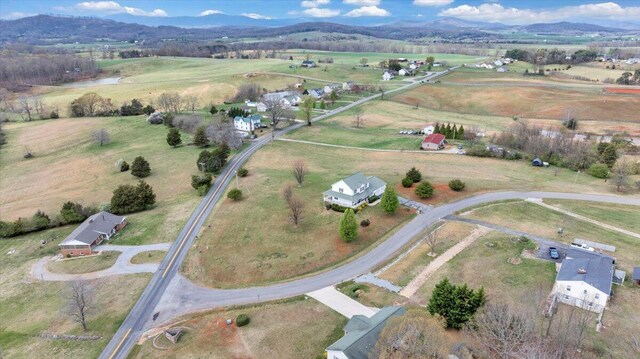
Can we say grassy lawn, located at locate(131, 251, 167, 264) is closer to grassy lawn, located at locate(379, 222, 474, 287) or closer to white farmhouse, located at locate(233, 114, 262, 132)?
grassy lawn, located at locate(379, 222, 474, 287)

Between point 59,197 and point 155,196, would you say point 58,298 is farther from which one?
point 59,197

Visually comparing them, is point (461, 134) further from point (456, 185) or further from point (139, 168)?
point (139, 168)

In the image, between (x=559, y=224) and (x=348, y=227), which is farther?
(x=559, y=224)

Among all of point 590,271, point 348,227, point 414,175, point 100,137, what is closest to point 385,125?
point 414,175

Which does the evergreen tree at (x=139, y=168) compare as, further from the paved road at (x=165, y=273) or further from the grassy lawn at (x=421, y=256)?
the grassy lawn at (x=421, y=256)

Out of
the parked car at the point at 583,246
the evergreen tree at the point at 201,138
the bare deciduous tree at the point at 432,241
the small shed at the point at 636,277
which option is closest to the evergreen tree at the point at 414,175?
the bare deciduous tree at the point at 432,241

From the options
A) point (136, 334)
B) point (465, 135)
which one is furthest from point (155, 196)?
point (465, 135)
